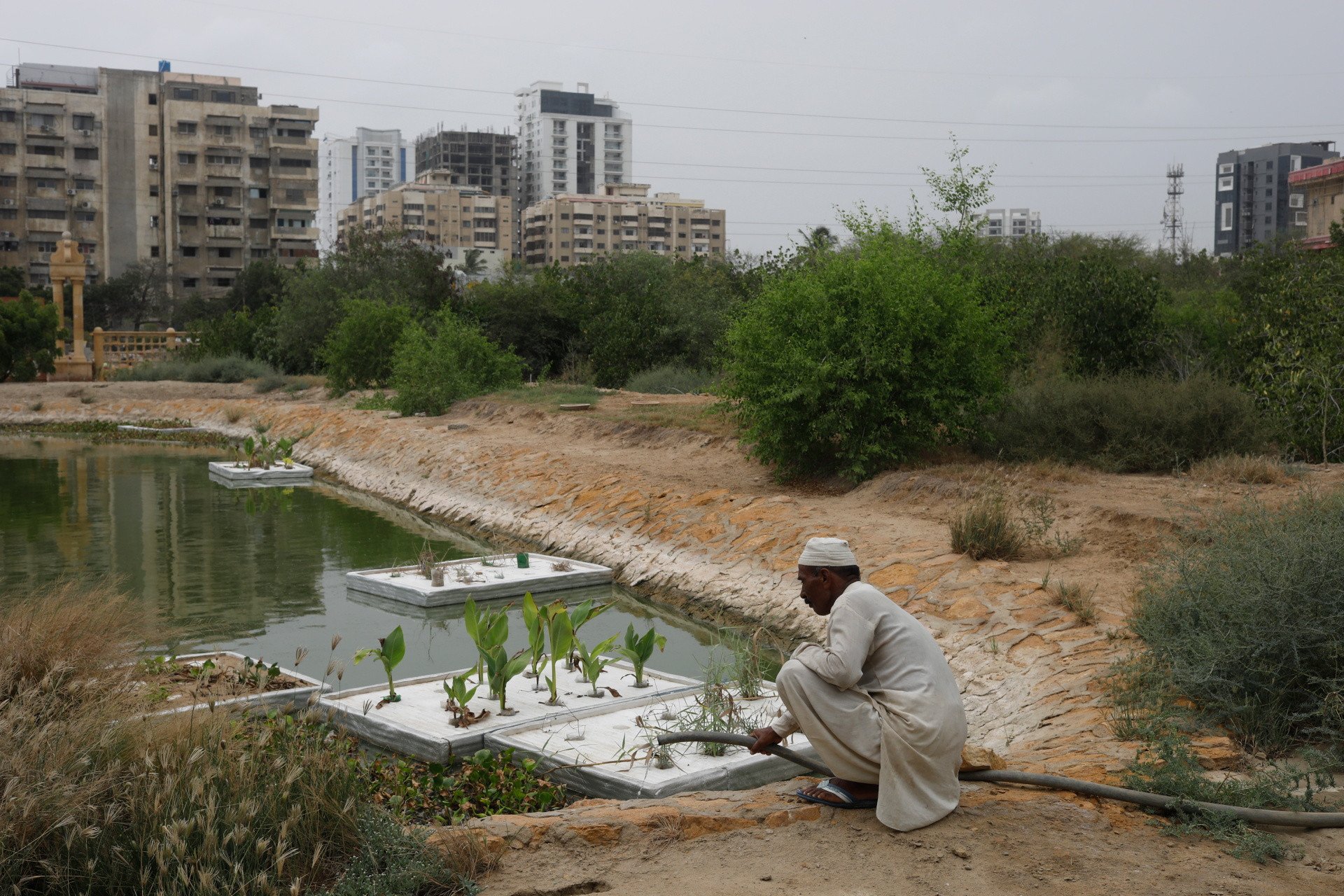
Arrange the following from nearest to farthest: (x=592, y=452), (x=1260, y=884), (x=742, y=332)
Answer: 1. (x=1260, y=884)
2. (x=742, y=332)
3. (x=592, y=452)

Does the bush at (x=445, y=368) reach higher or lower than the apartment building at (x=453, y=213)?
lower

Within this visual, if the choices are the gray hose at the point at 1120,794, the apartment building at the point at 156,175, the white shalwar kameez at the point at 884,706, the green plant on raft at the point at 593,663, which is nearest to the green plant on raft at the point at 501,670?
the green plant on raft at the point at 593,663

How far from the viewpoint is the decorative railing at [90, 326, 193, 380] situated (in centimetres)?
4512

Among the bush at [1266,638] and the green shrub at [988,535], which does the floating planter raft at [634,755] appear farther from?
the green shrub at [988,535]

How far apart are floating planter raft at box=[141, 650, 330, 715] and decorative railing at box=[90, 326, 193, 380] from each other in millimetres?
39757

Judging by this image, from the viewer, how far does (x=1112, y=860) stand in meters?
4.55

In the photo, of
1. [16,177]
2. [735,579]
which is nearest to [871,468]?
[735,579]

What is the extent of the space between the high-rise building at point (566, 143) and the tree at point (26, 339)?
118 m

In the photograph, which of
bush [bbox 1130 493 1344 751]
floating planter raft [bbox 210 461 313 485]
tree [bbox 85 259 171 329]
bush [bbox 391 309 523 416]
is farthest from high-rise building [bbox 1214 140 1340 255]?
bush [bbox 1130 493 1344 751]

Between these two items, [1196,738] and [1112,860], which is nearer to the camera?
[1112,860]

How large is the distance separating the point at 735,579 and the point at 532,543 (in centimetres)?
440

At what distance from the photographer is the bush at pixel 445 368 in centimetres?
2619

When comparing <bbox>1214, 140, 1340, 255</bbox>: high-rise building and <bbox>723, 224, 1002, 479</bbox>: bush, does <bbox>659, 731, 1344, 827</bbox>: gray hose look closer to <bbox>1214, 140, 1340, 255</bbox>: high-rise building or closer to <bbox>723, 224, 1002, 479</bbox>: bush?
<bbox>723, 224, 1002, 479</bbox>: bush

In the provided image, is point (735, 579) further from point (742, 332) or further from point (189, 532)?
point (189, 532)
